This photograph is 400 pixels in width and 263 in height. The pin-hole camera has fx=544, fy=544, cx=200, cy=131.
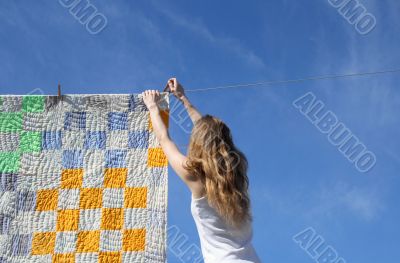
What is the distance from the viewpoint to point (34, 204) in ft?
8.07

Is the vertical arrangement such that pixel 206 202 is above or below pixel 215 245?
above

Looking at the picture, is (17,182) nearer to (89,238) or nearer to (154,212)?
(89,238)

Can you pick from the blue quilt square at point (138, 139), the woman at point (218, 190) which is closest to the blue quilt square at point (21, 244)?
the blue quilt square at point (138, 139)

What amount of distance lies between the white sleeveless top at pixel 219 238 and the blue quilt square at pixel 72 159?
102 centimetres

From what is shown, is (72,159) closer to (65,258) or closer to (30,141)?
(30,141)

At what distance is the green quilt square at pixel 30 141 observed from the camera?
255 centimetres

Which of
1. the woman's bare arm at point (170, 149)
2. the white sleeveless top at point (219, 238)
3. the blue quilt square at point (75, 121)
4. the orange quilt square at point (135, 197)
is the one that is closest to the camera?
the white sleeveless top at point (219, 238)

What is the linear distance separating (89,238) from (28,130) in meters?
0.60

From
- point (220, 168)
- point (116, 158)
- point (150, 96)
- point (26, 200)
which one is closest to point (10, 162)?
point (26, 200)

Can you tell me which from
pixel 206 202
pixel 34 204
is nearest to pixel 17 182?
pixel 34 204

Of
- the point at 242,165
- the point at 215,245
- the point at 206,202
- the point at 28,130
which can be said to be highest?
the point at 28,130

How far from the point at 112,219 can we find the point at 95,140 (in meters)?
0.39

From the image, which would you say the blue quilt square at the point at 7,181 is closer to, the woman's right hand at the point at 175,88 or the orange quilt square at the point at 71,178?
the orange quilt square at the point at 71,178

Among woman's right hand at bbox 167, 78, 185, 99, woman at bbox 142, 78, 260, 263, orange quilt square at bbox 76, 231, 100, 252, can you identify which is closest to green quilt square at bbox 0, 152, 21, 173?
orange quilt square at bbox 76, 231, 100, 252
